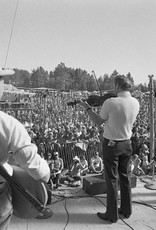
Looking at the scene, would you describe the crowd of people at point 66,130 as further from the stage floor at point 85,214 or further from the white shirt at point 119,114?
the white shirt at point 119,114

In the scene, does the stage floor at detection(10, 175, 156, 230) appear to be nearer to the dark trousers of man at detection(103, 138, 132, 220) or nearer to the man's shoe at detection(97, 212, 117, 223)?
the man's shoe at detection(97, 212, 117, 223)

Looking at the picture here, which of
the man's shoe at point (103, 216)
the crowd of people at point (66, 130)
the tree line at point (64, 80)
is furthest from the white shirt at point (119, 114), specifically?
the tree line at point (64, 80)

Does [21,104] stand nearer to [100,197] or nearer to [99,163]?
[99,163]

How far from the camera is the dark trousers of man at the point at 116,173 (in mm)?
2375

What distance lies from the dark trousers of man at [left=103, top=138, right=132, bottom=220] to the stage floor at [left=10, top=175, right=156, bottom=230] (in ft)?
0.45

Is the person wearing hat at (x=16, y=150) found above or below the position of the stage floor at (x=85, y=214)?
above

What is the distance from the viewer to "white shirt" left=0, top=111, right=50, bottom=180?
112 centimetres

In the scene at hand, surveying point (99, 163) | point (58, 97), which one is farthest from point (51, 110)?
point (99, 163)

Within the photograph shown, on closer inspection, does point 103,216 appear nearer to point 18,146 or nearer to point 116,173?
point 116,173

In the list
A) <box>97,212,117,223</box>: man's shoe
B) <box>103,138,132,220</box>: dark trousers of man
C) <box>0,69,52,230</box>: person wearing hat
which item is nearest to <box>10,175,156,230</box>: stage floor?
<box>97,212,117,223</box>: man's shoe

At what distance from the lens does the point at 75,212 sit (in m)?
2.62

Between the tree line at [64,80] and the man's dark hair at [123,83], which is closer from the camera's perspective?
the man's dark hair at [123,83]

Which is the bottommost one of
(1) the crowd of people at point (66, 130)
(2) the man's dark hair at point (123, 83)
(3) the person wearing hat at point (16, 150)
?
(1) the crowd of people at point (66, 130)

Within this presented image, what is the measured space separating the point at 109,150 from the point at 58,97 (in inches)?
505
